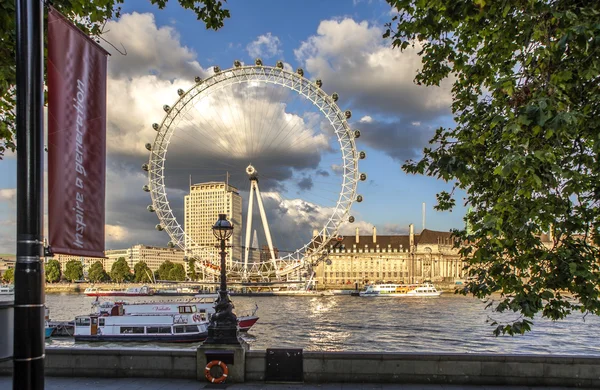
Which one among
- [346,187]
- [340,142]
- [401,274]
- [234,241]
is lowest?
[401,274]

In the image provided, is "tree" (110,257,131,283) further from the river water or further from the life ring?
the life ring

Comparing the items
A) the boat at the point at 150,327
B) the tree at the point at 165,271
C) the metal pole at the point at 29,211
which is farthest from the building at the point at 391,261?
the metal pole at the point at 29,211

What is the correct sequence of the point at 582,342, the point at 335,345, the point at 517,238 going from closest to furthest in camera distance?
1. the point at 517,238
2. the point at 335,345
3. the point at 582,342

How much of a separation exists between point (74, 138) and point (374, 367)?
8260 mm

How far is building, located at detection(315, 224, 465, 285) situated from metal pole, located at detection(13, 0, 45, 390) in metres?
169

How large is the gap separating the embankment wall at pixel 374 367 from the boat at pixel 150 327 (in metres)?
26.9

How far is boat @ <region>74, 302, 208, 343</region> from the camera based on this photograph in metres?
38.4

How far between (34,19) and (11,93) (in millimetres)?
7944

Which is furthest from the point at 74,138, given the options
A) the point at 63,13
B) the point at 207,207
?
the point at 207,207

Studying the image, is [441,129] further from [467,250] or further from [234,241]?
[234,241]

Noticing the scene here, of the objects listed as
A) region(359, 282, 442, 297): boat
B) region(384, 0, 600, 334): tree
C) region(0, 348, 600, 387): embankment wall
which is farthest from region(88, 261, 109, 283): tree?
region(384, 0, 600, 334): tree

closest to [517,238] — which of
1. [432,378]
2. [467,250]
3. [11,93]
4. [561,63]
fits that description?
[467,250]

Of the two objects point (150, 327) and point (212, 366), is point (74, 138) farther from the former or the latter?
point (150, 327)

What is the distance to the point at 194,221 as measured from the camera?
3947 inches
